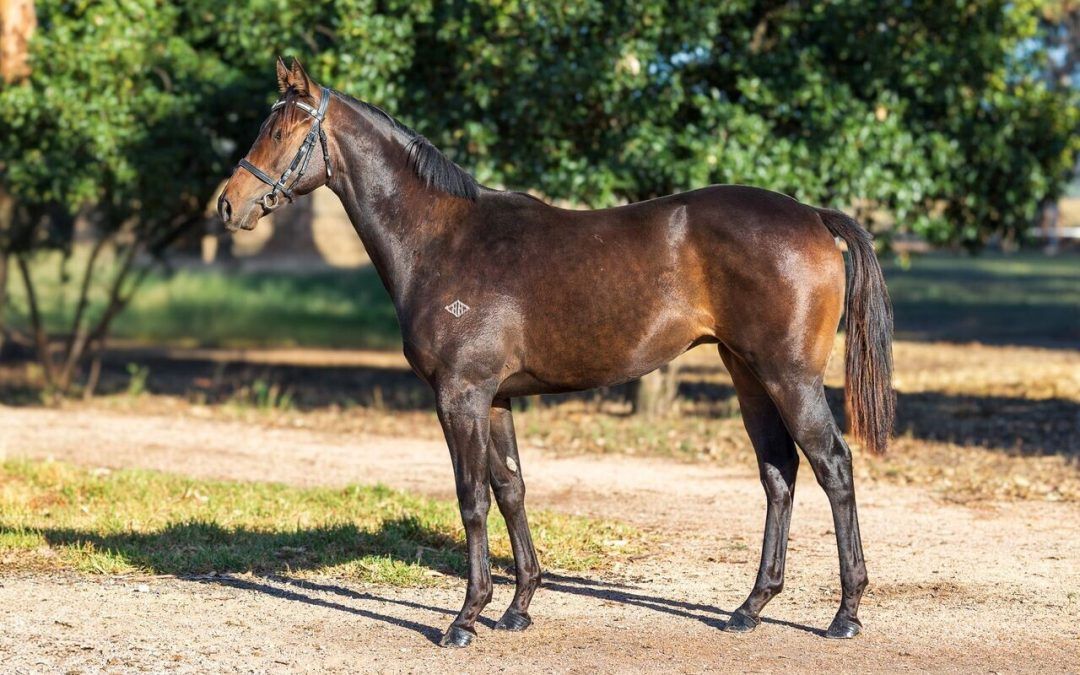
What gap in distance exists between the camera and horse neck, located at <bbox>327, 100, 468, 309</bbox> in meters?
6.04

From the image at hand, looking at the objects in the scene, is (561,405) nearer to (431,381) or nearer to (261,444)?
(261,444)

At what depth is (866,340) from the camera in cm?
598

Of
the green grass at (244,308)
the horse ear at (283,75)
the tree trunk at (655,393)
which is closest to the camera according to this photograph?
the horse ear at (283,75)

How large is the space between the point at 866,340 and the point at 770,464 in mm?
754

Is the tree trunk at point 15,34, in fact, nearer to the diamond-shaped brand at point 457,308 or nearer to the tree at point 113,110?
the tree at point 113,110

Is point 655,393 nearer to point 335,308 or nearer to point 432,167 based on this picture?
point 432,167

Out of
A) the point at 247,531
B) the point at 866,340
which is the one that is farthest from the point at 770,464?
the point at 247,531

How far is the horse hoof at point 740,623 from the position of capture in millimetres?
5965

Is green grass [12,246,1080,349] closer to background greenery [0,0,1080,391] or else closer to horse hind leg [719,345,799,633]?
background greenery [0,0,1080,391]

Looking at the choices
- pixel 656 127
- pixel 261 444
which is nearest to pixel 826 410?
pixel 656 127

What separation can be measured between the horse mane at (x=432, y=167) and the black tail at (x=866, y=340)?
1625 mm

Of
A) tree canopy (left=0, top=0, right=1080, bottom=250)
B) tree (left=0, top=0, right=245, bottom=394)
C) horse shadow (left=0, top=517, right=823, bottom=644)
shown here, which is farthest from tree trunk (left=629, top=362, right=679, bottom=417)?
horse shadow (left=0, top=517, right=823, bottom=644)

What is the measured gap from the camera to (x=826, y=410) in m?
5.80

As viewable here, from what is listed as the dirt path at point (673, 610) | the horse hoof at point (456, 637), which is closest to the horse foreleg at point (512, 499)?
the dirt path at point (673, 610)
